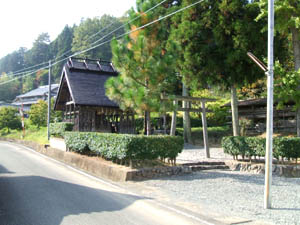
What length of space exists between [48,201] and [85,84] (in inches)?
581

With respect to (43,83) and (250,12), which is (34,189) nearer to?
(250,12)

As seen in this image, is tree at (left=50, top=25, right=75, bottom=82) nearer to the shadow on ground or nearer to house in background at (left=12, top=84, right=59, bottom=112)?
house in background at (left=12, top=84, right=59, bottom=112)

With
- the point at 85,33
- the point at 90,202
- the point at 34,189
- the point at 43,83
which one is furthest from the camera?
the point at 43,83

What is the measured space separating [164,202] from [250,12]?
1142 centimetres

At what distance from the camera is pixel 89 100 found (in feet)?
65.1

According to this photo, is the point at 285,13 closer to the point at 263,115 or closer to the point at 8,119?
the point at 263,115

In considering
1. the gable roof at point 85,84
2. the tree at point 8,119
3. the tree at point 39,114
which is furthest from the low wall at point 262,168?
the tree at point 8,119

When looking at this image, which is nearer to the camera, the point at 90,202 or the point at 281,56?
the point at 90,202

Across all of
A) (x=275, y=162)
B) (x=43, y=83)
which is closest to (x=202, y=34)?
(x=275, y=162)

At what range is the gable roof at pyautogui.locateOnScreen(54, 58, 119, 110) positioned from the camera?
64.9 feet

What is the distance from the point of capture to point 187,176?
10781 millimetres

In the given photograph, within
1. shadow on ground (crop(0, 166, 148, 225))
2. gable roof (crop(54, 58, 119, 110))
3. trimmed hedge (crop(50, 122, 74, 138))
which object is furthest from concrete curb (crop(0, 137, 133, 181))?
gable roof (crop(54, 58, 119, 110))

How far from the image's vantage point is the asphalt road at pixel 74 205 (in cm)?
569

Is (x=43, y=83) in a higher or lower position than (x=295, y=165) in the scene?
higher
